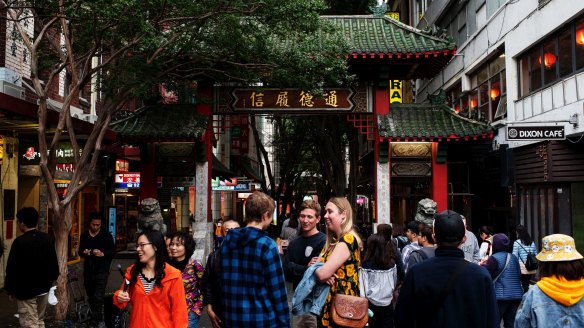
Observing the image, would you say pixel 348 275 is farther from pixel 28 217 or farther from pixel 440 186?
pixel 440 186

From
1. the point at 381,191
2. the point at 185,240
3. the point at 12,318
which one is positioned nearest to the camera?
the point at 185,240

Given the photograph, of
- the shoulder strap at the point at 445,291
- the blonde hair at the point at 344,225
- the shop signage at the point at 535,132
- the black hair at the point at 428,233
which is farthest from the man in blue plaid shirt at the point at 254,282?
the shop signage at the point at 535,132

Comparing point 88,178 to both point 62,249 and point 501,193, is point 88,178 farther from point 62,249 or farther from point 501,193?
point 501,193

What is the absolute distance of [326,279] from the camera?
483 centimetres

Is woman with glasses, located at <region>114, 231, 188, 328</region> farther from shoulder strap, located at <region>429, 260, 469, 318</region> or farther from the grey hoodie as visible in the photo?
the grey hoodie

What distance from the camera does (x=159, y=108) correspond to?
15930 mm

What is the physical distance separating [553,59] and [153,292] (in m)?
13.1

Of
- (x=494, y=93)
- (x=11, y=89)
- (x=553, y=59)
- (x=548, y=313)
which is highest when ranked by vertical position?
(x=553, y=59)

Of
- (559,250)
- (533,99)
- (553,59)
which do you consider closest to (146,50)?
(559,250)

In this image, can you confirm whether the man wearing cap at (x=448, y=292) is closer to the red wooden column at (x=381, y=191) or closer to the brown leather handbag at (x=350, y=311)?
the brown leather handbag at (x=350, y=311)

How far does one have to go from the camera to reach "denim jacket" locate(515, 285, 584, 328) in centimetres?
413

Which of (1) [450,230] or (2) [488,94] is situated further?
(2) [488,94]

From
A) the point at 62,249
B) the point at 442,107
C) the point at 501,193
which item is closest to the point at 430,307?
the point at 62,249

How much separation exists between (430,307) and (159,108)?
43.6ft
